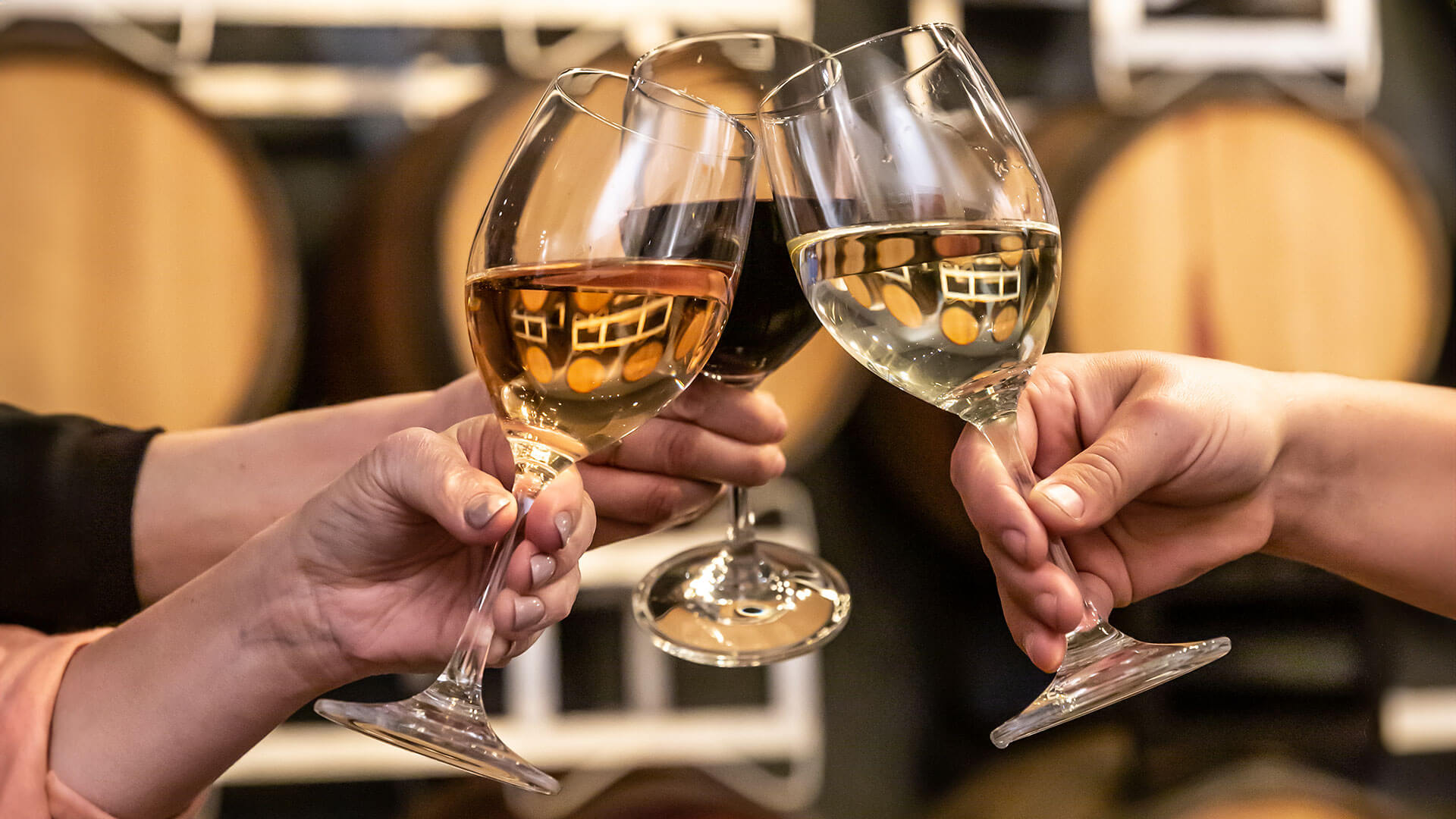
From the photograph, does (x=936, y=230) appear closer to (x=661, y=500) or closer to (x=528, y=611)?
(x=528, y=611)

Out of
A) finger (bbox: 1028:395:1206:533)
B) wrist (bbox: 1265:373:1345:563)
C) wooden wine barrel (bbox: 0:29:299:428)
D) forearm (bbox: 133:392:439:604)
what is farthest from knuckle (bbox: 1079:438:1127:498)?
wooden wine barrel (bbox: 0:29:299:428)

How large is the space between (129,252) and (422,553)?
102cm

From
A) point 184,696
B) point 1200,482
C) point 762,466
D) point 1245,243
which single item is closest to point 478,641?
point 184,696

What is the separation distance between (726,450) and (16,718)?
0.56 meters

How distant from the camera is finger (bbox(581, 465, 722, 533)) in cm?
93

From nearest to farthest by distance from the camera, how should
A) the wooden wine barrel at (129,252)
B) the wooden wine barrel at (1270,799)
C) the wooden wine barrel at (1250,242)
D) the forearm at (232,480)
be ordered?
the forearm at (232,480) < the wooden wine barrel at (1270,799) < the wooden wine barrel at (129,252) < the wooden wine barrel at (1250,242)

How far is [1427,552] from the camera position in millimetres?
860

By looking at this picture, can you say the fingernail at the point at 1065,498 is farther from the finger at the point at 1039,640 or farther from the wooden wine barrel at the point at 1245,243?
the wooden wine barrel at the point at 1245,243

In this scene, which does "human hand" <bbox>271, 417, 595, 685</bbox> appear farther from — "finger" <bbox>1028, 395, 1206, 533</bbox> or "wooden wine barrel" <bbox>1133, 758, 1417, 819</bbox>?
"wooden wine barrel" <bbox>1133, 758, 1417, 819</bbox>

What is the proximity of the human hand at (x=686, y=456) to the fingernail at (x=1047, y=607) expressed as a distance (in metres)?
0.34

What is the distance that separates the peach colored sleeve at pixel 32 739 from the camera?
2.26 ft

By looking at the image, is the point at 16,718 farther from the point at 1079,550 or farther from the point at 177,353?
the point at 177,353

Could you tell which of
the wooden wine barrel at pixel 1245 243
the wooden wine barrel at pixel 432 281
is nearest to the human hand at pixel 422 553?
the wooden wine barrel at pixel 432 281

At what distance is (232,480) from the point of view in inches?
41.6
